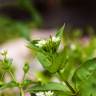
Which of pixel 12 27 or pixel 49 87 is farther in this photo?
pixel 12 27

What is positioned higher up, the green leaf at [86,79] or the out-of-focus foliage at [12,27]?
the out-of-focus foliage at [12,27]

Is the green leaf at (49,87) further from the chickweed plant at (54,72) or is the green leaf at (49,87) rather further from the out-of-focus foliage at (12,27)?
the out-of-focus foliage at (12,27)

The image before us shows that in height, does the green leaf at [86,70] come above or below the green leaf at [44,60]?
below

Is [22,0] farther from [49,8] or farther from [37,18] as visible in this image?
[49,8]

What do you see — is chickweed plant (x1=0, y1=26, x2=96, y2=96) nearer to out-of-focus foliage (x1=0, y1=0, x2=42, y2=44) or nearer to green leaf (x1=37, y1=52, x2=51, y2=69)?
green leaf (x1=37, y1=52, x2=51, y2=69)

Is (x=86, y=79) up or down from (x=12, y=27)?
down

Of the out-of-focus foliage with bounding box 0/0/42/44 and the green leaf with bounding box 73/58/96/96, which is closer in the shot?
the green leaf with bounding box 73/58/96/96

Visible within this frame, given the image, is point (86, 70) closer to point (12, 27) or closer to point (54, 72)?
point (54, 72)

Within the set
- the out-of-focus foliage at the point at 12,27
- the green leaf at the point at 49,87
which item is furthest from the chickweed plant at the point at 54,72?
the out-of-focus foliage at the point at 12,27

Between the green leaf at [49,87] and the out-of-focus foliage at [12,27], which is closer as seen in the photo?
the green leaf at [49,87]

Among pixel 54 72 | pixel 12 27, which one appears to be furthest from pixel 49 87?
pixel 12 27

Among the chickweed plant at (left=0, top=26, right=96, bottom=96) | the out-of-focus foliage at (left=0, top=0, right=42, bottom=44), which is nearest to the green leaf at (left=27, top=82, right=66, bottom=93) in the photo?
the chickweed plant at (left=0, top=26, right=96, bottom=96)

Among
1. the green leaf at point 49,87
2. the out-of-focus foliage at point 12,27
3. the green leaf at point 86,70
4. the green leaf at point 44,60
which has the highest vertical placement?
the out-of-focus foliage at point 12,27
